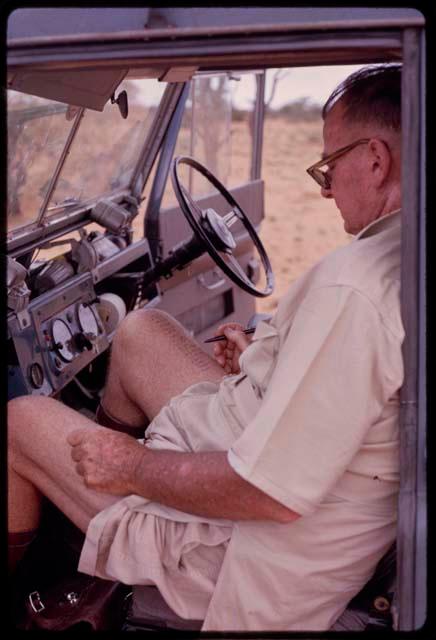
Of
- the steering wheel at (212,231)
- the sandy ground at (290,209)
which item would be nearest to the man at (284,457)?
the steering wheel at (212,231)

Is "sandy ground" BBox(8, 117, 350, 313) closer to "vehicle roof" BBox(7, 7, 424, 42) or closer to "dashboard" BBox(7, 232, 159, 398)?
"dashboard" BBox(7, 232, 159, 398)

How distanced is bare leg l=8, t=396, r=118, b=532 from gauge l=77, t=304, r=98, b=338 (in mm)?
810

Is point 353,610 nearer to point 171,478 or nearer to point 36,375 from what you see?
point 171,478

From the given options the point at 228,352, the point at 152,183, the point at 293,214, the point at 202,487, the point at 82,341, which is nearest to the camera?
the point at 202,487

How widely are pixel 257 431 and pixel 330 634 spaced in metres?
0.49

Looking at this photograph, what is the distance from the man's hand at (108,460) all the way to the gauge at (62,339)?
0.77 metres

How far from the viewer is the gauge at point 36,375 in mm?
2467

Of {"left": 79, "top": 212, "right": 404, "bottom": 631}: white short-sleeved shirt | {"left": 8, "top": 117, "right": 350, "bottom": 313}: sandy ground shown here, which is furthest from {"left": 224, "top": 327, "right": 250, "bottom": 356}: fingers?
{"left": 8, "top": 117, "right": 350, "bottom": 313}: sandy ground

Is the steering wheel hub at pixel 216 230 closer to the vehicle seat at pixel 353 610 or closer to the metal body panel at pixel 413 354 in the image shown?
the vehicle seat at pixel 353 610

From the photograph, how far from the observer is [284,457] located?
1.57 meters

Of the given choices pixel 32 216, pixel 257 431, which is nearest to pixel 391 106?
pixel 257 431

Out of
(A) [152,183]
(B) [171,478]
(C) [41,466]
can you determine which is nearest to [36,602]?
(C) [41,466]

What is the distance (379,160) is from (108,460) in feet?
2.88

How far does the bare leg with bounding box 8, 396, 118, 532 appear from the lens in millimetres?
1966
